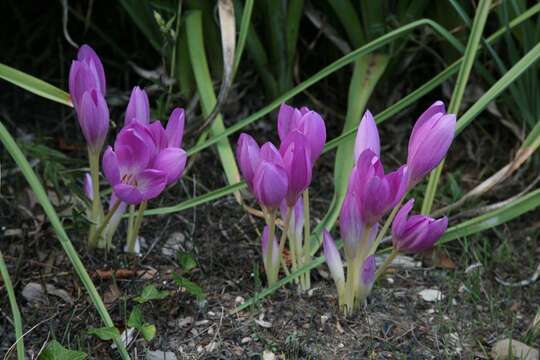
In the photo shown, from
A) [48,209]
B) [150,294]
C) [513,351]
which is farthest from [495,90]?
[48,209]

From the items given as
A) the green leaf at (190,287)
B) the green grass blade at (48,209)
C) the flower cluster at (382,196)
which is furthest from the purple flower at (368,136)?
the green grass blade at (48,209)

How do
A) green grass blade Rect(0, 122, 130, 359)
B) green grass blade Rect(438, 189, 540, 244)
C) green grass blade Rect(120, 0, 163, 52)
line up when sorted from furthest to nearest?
green grass blade Rect(120, 0, 163, 52) < green grass blade Rect(438, 189, 540, 244) < green grass blade Rect(0, 122, 130, 359)

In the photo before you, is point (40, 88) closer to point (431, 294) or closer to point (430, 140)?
point (430, 140)

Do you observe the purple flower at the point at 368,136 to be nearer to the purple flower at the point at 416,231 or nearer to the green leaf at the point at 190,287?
the purple flower at the point at 416,231

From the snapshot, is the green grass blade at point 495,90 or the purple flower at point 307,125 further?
the green grass blade at point 495,90

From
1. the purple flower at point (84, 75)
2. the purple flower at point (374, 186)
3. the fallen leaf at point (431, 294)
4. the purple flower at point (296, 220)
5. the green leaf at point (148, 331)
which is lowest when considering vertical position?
the fallen leaf at point (431, 294)

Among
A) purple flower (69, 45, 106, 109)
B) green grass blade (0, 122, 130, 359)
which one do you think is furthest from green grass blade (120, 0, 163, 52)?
green grass blade (0, 122, 130, 359)

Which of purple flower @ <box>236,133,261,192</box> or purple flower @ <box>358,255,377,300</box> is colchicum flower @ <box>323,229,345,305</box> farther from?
purple flower @ <box>236,133,261,192</box>
